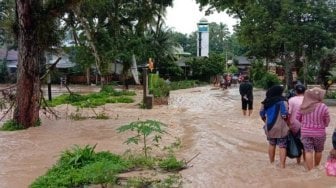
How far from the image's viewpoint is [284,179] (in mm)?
7770

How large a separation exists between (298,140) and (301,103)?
0.70 meters

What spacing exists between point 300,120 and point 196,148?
371cm

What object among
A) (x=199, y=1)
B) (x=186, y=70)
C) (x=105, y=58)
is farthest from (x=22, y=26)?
(x=186, y=70)

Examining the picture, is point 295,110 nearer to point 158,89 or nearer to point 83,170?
point 83,170

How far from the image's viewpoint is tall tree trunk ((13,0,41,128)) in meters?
15.2

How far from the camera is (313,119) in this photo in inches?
309

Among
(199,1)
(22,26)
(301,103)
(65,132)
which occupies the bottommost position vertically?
(65,132)

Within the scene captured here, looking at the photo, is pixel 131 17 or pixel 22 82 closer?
pixel 22 82

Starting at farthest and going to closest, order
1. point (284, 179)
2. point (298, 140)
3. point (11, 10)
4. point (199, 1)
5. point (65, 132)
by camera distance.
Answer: point (199, 1), point (11, 10), point (65, 132), point (298, 140), point (284, 179)

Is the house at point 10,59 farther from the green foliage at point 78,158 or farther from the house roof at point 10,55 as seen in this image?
the green foliage at point 78,158

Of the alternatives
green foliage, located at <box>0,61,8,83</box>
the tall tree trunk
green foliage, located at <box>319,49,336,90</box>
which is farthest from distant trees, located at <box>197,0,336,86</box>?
green foliage, located at <box>0,61,8,83</box>

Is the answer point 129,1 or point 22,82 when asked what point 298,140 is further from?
point 129,1

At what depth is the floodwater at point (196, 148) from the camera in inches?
312

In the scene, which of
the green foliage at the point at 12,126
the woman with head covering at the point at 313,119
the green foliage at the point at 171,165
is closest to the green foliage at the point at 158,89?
the green foliage at the point at 12,126
